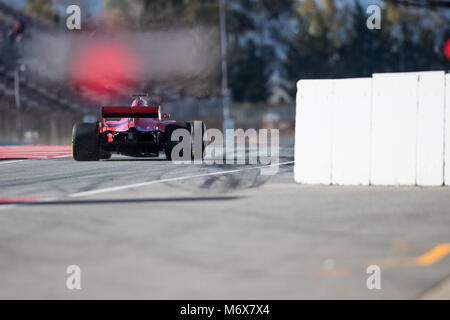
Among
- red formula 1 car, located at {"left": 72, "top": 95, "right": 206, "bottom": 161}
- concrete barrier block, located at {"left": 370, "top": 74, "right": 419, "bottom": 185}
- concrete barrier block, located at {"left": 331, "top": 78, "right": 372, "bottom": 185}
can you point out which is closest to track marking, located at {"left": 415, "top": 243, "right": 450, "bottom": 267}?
concrete barrier block, located at {"left": 370, "top": 74, "right": 419, "bottom": 185}

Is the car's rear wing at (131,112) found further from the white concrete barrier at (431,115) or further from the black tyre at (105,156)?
the white concrete barrier at (431,115)

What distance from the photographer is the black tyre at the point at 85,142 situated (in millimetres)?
16609

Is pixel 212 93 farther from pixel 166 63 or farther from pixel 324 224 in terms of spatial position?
pixel 324 224

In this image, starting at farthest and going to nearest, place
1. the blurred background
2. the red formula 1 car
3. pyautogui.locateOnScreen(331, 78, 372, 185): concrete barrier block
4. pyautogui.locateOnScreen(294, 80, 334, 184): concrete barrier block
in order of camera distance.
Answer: the blurred background < the red formula 1 car < pyautogui.locateOnScreen(294, 80, 334, 184): concrete barrier block < pyautogui.locateOnScreen(331, 78, 372, 185): concrete barrier block

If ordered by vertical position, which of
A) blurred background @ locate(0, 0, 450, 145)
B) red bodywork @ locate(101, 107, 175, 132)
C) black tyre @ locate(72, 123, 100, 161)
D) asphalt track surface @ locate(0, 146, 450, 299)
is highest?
blurred background @ locate(0, 0, 450, 145)

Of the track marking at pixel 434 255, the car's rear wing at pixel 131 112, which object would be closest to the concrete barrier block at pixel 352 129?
the track marking at pixel 434 255

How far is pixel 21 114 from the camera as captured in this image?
4938 cm

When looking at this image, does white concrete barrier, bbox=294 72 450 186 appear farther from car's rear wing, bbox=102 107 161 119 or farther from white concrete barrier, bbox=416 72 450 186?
car's rear wing, bbox=102 107 161 119

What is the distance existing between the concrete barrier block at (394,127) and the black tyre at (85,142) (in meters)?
6.83

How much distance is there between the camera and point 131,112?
16828 millimetres

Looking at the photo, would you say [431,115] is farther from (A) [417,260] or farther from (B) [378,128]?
(A) [417,260]

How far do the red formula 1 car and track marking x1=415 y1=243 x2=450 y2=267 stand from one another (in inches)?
395

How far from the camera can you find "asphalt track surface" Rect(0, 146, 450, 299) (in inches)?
215
